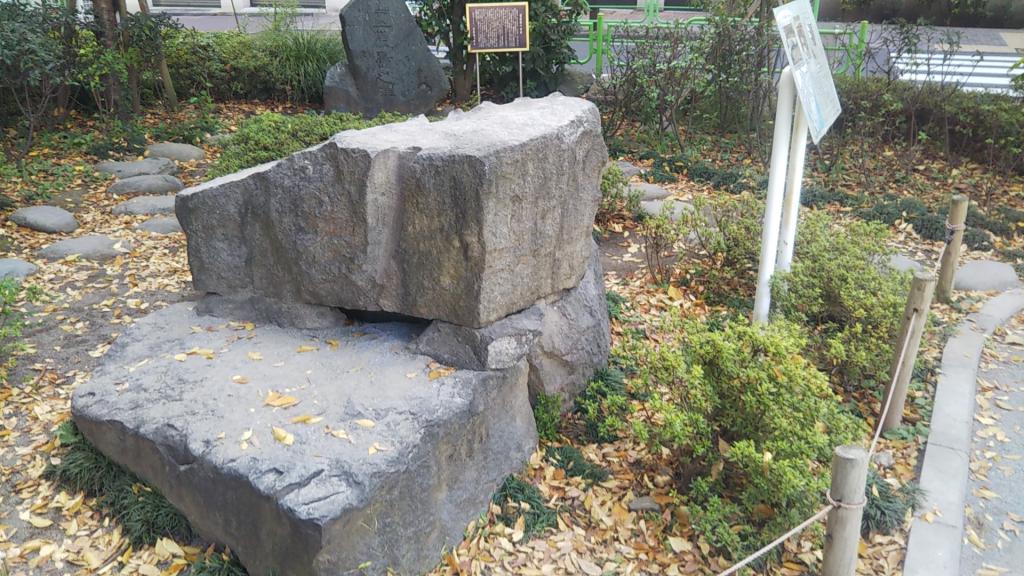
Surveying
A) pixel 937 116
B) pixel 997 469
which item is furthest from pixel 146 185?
pixel 937 116

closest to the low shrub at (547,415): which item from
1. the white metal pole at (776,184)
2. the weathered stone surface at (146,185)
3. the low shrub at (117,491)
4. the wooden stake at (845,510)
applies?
the white metal pole at (776,184)

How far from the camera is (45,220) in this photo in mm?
6422

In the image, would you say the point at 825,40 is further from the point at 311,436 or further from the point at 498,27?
the point at 311,436

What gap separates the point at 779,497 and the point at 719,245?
8.90 feet

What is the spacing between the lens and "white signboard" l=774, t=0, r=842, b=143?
3969 mm

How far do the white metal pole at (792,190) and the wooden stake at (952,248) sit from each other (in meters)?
1.36

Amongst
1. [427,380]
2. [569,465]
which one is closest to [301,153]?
[427,380]

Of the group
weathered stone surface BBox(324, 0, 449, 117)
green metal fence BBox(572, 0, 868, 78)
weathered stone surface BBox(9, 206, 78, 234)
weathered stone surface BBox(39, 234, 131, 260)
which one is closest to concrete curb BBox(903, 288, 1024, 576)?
green metal fence BBox(572, 0, 868, 78)

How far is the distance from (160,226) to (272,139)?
3.92 ft

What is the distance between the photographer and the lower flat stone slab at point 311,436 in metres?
2.98

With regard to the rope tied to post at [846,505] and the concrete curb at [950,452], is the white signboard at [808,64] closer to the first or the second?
the concrete curb at [950,452]

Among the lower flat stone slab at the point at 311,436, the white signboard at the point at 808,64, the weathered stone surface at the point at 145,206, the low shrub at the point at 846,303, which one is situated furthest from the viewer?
the weathered stone surface at the point at 145,206

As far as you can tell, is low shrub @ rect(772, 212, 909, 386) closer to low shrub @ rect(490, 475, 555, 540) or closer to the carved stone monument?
the carved stone monument

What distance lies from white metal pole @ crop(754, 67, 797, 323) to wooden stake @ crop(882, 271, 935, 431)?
0.75 metres
